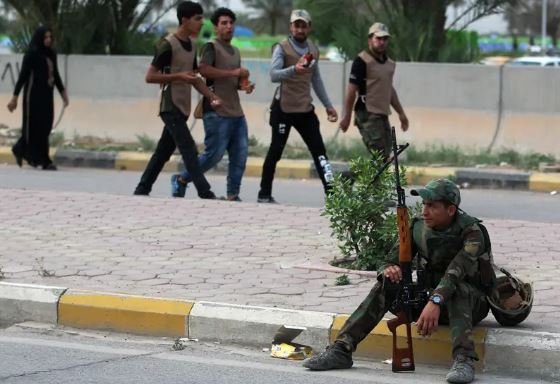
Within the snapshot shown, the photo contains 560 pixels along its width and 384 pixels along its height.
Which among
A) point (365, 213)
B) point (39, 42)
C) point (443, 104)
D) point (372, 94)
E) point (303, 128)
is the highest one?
point (39, 42)

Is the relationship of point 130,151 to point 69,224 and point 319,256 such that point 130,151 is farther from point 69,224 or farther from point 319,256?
point 319,256

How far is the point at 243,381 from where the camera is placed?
623 cm

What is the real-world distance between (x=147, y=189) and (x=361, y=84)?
6.85 feet

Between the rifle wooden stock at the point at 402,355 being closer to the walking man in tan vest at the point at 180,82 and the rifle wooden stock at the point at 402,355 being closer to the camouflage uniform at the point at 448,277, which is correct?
the camouflage uniform at the point at 448,277

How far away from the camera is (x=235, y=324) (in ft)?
23.1

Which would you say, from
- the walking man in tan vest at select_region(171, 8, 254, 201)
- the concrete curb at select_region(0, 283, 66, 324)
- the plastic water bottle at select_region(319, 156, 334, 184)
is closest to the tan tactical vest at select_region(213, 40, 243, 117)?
the walking man in tan vest at select_region(171, 8, 254, 201)

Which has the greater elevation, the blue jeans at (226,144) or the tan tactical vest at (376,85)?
the tan tactical vest at (376,85)

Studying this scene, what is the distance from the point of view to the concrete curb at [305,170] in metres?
13.9

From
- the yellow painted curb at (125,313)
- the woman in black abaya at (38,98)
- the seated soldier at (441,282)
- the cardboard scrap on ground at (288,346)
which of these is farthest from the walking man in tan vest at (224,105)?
the seated soldier at (441,282)

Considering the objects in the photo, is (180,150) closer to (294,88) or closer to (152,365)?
(294,88)

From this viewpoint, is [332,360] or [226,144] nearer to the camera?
[332,360]

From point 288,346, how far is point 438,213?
1036 mm

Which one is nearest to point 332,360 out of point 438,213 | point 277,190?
point 438,213

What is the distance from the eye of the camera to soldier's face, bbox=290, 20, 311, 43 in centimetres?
1140
